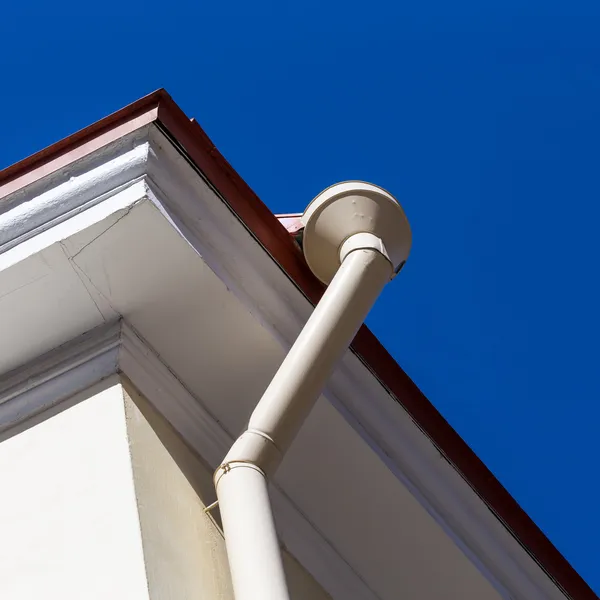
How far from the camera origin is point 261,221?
251 centimetres

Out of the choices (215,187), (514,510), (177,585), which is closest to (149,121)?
(215,187)

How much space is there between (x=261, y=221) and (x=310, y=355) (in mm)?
383

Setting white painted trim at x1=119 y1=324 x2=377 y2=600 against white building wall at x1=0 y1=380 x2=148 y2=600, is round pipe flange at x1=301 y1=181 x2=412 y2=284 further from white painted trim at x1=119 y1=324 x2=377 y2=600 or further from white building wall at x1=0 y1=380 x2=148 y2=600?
white building wall at x1=0 y1=380 x2=148 y2=600

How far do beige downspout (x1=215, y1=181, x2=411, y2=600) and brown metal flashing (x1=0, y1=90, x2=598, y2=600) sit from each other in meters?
0.07

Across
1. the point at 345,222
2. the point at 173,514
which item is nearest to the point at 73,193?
the point at 345,222

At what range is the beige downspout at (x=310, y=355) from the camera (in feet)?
6.44

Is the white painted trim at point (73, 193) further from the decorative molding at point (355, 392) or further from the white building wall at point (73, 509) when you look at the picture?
the white building wall at point (73, 509)

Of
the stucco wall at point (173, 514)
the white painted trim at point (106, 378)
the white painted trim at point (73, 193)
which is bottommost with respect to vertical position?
the stucco wall at point (173, 514)

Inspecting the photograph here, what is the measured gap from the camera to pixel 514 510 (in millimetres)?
2877

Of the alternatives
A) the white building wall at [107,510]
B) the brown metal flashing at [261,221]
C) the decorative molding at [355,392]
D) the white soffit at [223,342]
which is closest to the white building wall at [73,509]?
the white building wall at [107,510]

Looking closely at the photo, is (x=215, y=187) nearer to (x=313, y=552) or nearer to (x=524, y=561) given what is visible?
(x=313, y=552)

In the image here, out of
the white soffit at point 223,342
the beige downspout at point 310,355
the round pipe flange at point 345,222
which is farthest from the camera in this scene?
the round pipe flange at point 345,222

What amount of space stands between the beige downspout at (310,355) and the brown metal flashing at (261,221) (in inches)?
2.8

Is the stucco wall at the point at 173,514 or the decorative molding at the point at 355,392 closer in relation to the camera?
the stucco wall at the point at 173,514
